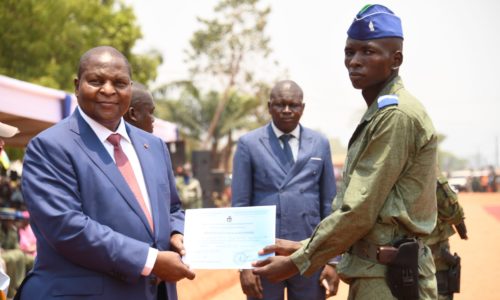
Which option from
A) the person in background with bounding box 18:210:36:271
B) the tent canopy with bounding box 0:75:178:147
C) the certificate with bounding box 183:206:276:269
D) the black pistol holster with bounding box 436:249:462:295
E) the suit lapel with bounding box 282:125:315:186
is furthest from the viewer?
the person in background with bounding box 18:210:36:271

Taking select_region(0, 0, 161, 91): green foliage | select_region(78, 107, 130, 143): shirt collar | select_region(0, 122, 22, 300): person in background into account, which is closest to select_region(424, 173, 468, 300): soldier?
select_region(78, 107, 130, 143): shirt collar

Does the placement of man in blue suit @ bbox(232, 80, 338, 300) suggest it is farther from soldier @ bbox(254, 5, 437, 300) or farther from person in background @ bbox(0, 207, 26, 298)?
person in background @ bbox(0, 207, 26, 298)

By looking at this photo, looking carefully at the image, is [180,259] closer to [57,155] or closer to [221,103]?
[57,155]

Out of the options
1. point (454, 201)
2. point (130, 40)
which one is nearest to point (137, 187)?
point (454, 201)

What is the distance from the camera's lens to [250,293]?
188 inches

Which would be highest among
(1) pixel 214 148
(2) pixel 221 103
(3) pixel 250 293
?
(3) pixel 250 293

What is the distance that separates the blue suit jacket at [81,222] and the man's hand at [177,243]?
0.64ft

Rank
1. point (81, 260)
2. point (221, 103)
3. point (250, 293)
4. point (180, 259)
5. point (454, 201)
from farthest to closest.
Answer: point (221, 103), point (454, 201), point (250, 293), point (180, 259), point (81, 260)

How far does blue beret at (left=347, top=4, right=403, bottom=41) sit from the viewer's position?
125 inches

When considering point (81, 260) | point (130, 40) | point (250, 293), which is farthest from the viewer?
point (130, 40)

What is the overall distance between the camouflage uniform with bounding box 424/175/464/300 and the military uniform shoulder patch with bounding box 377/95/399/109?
2090mm

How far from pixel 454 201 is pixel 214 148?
110ft

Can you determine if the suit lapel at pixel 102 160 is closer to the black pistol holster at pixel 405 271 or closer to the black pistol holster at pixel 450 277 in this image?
the black pistol holster at pixel 405 271

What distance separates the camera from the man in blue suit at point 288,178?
4863 mm
